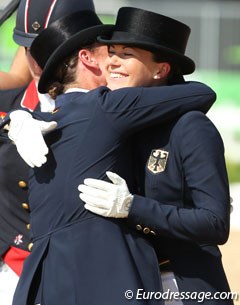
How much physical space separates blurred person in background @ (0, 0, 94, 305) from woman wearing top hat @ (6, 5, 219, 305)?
1.33ft

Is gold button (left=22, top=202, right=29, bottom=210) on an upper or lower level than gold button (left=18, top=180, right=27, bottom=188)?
lower

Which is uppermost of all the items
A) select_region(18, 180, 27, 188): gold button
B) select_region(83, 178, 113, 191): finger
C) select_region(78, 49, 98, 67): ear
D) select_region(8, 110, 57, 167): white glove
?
Result: select_region(78, 49, 98, 67): ear

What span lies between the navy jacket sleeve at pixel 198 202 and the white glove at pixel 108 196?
0.11 feet

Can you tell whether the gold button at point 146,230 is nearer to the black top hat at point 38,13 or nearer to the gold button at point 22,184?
the gold button at point 22,184

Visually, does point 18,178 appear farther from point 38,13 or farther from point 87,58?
point 38,13

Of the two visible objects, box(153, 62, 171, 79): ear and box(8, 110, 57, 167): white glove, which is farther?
box(153, 62, 171, 79): ear

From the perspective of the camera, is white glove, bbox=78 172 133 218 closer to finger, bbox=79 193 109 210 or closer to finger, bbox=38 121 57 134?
finger, bbox=79 193 109 210

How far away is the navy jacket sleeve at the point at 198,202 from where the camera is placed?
2.76 m

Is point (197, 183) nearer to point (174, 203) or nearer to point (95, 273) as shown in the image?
point (174, 203)

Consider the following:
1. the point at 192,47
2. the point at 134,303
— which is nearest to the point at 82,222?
the point at 134,303

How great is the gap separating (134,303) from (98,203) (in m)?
0.33

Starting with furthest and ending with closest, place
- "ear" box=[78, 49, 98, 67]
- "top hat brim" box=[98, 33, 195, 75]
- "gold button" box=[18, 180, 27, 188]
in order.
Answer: "gold button" box=[18, 180, 27, 188] → "ear" box=[78, 49, 98, 67] → "top hat brim" box=[98, 33, 195, 75]

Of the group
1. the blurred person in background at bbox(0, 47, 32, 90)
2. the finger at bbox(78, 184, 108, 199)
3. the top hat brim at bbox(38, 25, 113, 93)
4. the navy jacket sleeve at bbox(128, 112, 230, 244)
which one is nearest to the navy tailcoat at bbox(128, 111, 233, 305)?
the navy jacket sleeve at bbox(128, 112, 230, 244)

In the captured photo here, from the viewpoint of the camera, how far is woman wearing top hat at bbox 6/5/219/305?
2.78 metres
